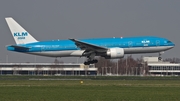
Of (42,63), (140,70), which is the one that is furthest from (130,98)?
(42,63)

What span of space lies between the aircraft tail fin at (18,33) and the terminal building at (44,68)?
8174 centimetres

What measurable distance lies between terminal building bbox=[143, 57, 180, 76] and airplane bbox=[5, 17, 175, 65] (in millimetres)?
92197

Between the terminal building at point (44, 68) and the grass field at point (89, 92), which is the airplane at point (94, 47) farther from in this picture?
the terminal building at point (44, 68)

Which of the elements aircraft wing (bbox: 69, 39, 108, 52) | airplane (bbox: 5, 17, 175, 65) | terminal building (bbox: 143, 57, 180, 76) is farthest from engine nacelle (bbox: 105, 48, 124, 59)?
terminal building (bbox: 143, 57, 180, 76)

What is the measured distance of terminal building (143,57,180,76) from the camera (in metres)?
166

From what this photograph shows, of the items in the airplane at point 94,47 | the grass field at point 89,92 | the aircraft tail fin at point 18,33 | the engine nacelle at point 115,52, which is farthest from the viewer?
the aircraft tail fin at point 18,33

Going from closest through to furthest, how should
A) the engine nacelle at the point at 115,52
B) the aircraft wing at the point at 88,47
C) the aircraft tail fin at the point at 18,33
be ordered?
Result: the engine nacelle at the point at 115,52
the aircraft wing at the point at 88,47
the aircraft tail fin at the point at 18,33

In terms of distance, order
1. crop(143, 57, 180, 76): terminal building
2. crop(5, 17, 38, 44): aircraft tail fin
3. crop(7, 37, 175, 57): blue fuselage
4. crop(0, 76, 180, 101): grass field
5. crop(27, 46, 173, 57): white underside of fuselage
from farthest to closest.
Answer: crop(143, 57, 180, 76): terminal building < crop(5, 17, 38, 44): aircraft tail fin < crop(27, 46, 173, 57): white underside of fuselage < crop(7, 37, 175, 57): blue fuselage < crop(0, 76, 180, 101): grass field

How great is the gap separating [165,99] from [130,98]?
2773 millimetres

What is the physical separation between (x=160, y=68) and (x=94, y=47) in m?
99.7

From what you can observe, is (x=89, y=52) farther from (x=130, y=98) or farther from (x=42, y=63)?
(x=42, y=63)

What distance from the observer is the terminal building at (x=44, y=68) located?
166000 mm

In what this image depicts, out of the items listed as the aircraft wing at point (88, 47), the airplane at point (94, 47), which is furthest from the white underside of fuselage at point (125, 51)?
the aircraft wing at point (88, 47)

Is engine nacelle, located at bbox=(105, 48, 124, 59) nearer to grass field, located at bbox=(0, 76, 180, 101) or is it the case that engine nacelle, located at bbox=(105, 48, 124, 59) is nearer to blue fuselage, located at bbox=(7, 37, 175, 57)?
blue fuselage, located at bbox=(7, 37, 175, 57)
